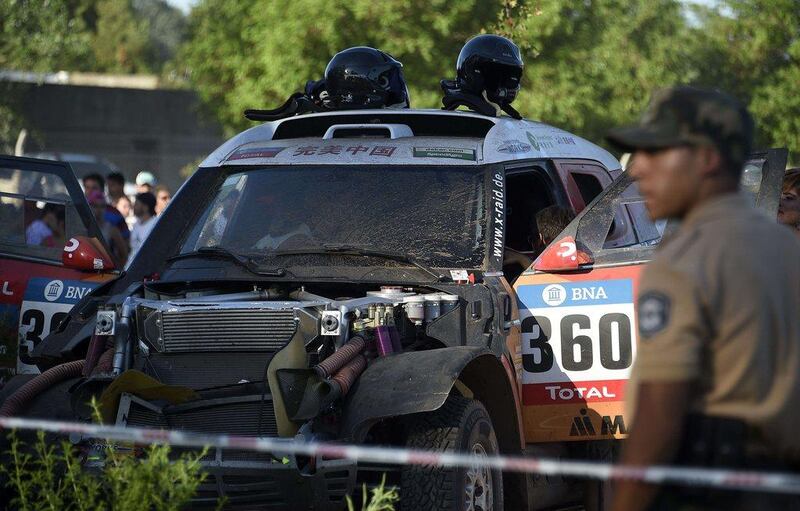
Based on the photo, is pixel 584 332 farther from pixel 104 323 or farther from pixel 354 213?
pixel 104 323

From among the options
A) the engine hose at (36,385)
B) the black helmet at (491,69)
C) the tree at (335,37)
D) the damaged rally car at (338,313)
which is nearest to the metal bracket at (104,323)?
the damaged rally car at (338,313)

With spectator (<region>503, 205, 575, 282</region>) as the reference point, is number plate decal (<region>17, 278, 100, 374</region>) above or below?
below

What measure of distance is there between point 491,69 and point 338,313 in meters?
3.11

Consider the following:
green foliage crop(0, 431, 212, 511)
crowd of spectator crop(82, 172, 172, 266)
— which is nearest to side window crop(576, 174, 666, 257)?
green foliage crop(0, 431, 212, 511)

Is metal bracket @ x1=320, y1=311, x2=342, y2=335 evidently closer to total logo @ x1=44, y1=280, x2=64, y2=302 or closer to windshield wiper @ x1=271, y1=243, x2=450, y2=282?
windshield wiper @ x1=271, y1=243, x2=450, y2=282

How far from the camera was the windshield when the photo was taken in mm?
6941

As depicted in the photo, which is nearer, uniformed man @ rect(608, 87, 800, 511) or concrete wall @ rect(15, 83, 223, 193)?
uniformed man @ rect(608, 87, 800, 511)

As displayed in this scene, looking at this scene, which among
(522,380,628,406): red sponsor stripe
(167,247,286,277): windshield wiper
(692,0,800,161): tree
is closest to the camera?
(167,247,286,277): windshield wiper

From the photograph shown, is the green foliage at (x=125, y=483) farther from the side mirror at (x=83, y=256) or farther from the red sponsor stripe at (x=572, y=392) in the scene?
the side mirror at (x=83, y=256)

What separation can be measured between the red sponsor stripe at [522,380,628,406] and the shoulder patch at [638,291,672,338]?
12.1 feet

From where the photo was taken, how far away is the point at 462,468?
5.71 meters

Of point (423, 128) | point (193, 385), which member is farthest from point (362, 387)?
point (423, 128)

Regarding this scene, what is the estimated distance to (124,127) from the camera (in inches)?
1748

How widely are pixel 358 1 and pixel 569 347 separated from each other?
1726cm
